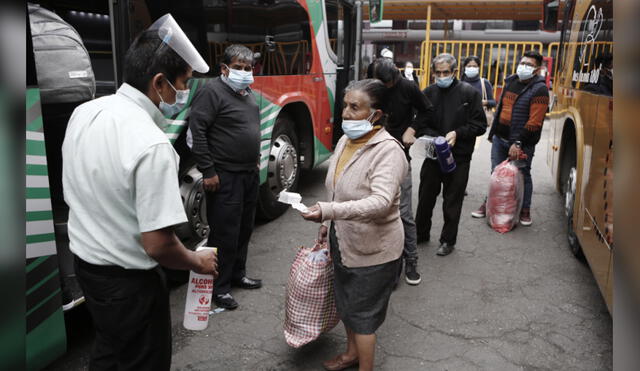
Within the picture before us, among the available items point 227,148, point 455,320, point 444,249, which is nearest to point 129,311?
point 227,148

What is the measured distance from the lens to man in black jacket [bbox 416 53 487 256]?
4.25 meters

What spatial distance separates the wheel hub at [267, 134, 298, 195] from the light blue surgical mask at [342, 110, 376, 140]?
2595mm

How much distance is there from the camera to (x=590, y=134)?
3.80m

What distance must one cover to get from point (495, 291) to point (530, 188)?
186 centimetres

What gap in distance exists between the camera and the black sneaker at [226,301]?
3.54 meters

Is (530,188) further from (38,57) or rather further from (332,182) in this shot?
(38,57)

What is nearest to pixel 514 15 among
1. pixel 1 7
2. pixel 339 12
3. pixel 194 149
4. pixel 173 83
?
pixel 339 12

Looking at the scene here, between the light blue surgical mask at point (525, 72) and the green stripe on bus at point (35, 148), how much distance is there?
14.5ft

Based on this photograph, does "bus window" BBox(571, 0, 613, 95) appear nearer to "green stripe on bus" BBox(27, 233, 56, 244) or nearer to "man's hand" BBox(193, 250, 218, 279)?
"man's hand" BBox(193, 250, 218, 279)

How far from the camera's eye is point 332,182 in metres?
2.58

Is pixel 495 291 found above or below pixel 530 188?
below

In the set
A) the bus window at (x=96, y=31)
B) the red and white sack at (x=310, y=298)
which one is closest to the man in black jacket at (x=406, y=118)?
the red and white sack at (x=310, y=298)

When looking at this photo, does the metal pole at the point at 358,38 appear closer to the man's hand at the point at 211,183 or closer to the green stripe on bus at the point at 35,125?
the man's hand at the point at 211,183

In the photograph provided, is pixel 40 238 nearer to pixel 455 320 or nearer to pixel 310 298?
pixel 310 298
